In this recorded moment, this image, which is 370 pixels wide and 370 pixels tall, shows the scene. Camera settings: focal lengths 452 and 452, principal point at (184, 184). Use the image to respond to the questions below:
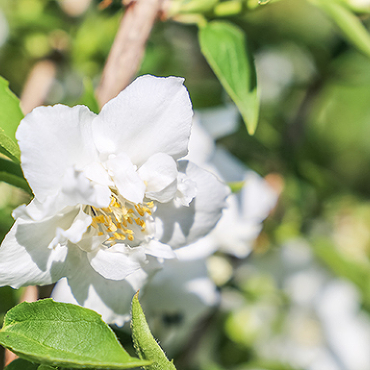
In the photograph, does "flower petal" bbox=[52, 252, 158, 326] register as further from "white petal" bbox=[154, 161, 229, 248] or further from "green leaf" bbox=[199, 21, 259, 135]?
"green leaf" bbox=[199, 21, 259, 135]

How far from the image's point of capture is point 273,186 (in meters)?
1.16

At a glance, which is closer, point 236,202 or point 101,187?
point 101,187

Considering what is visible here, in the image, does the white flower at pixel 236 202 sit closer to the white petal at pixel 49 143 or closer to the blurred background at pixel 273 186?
the blurred background at pixel 273 186

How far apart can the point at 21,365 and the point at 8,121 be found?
0.31 m

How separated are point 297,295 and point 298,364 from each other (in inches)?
9.5

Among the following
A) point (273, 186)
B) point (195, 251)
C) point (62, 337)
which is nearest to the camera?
point (62, 337)

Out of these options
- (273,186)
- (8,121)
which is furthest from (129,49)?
(273,186)

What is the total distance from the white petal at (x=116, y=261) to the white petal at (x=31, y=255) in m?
0.04

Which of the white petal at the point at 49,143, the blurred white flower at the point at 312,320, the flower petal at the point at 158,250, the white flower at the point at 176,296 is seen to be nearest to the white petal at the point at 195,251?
the white flower at the point at 176,296

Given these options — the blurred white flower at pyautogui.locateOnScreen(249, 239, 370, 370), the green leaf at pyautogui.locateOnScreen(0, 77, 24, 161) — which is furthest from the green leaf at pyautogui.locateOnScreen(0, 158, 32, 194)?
the blurred white flower at pyautogui.locateOnScreen(249, 239, 370, 370)

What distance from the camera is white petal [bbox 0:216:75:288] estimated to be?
516 millimetres

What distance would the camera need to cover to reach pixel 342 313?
1526mm

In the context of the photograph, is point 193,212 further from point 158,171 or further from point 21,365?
point 21,365

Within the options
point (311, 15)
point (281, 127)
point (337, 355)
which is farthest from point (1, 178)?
point (311, 15)
